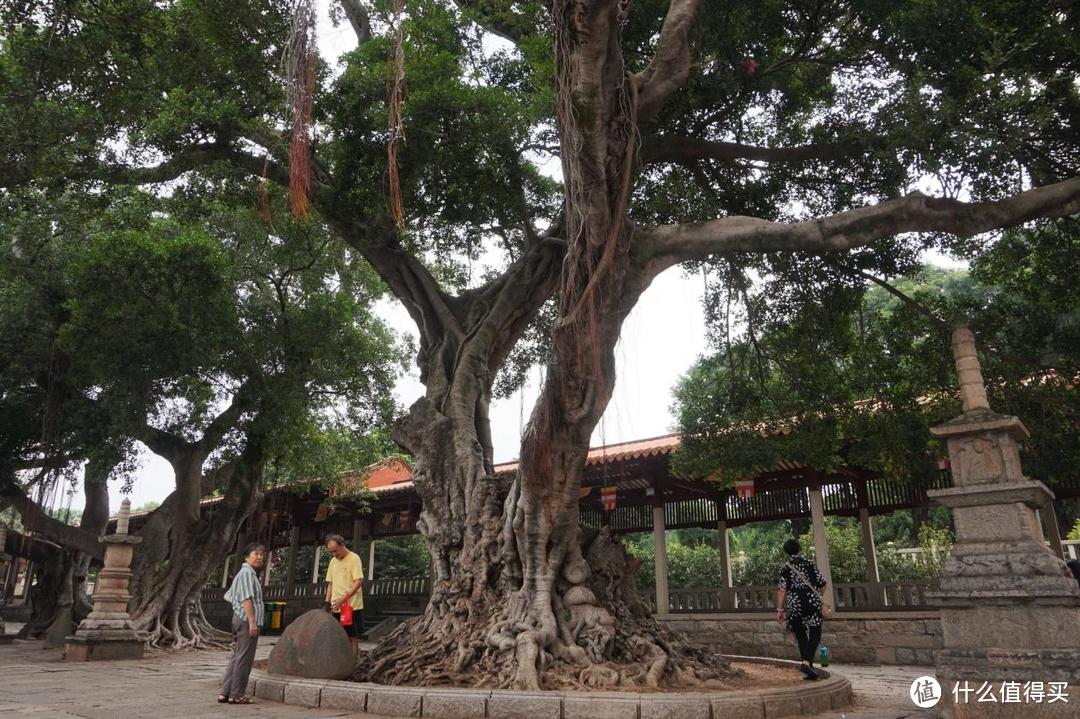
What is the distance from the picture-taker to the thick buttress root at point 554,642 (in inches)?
219

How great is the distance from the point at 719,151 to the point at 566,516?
4.79 meters

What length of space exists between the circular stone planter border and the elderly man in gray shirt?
1.02 feet

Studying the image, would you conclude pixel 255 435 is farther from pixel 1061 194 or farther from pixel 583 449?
pixel 1061 194

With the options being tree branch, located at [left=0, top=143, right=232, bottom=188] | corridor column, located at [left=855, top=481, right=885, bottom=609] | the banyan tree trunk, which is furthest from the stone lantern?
corridor column, located at [left=855, top=481, right=885, bottom=609]

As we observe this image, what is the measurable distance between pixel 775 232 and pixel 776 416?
3.97m

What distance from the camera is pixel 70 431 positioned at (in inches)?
483

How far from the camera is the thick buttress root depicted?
555cm

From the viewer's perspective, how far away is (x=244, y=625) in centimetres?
591

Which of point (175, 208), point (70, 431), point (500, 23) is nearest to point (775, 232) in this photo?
point (500, 23)

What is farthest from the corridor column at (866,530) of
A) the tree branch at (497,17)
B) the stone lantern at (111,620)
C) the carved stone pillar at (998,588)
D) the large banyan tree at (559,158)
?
the stone lantern at (111,620)

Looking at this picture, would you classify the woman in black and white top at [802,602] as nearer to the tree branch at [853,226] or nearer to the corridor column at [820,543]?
the tree branch at [853,226]

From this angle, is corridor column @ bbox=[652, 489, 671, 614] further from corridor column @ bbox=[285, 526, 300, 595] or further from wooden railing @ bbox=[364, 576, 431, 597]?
corridor column @ bbox=[285, 526, 300, 595]

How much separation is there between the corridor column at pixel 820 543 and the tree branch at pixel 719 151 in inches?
227

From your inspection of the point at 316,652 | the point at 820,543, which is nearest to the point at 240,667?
the point at 316,652
